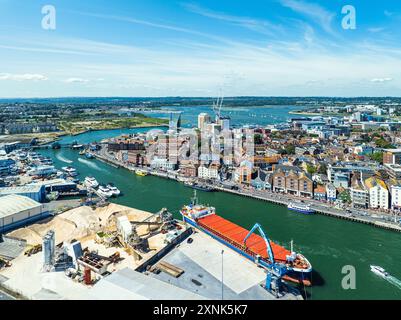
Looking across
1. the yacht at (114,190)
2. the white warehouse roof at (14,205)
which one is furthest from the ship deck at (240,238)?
the white warehouse roof at (14,205)

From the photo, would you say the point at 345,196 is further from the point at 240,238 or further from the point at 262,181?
the point at 240,238

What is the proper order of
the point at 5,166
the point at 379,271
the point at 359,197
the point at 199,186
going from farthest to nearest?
the point at 5,166
the point at 199,186
the point at 359,197
the point at 379,271

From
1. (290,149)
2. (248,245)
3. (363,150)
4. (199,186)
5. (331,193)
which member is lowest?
(248,245)

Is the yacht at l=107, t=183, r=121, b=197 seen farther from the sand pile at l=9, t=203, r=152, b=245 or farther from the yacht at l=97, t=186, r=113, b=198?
the sand pile at l=9, t=203, r=152, b=245

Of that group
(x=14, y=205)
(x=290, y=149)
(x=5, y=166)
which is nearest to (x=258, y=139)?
(x=290, y=149)

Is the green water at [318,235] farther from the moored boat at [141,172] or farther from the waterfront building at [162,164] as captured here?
the waterfront building at [162,164]

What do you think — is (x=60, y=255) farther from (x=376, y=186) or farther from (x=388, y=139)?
(x=388, y=139)
